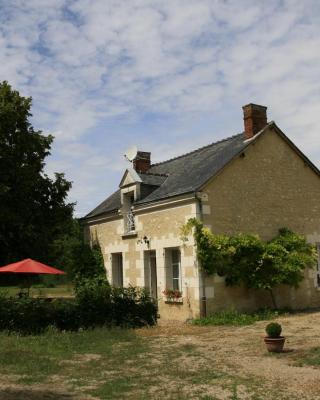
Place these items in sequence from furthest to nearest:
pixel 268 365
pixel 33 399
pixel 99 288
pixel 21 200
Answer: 1. pixel 21 200
2. pixel 99 288
3. pixel 268 365
4. pixel 33 399

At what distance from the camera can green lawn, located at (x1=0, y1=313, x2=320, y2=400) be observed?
697 cm

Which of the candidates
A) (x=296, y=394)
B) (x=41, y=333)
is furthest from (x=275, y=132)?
(x=296, y=394)

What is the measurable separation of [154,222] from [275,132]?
17.0 ft

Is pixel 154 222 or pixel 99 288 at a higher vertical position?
pixel 154 222

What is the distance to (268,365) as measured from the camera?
28.0 feet

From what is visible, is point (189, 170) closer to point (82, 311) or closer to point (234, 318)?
point (234, 318)

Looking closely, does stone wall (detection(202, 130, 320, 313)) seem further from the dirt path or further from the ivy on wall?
the dirt path

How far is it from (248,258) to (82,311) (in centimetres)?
540

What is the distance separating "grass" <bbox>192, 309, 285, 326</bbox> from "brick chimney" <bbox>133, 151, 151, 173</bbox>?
329 inches

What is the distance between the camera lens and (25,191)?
21406 millimetres

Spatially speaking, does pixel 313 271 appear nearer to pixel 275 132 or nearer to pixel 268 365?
pixel 275 132

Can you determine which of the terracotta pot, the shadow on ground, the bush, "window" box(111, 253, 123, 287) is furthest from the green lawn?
"window" box(111, 253, 123, 287)

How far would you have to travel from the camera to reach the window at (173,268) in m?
16.6

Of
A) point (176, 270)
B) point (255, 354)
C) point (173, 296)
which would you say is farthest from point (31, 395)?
point (176, 270)
